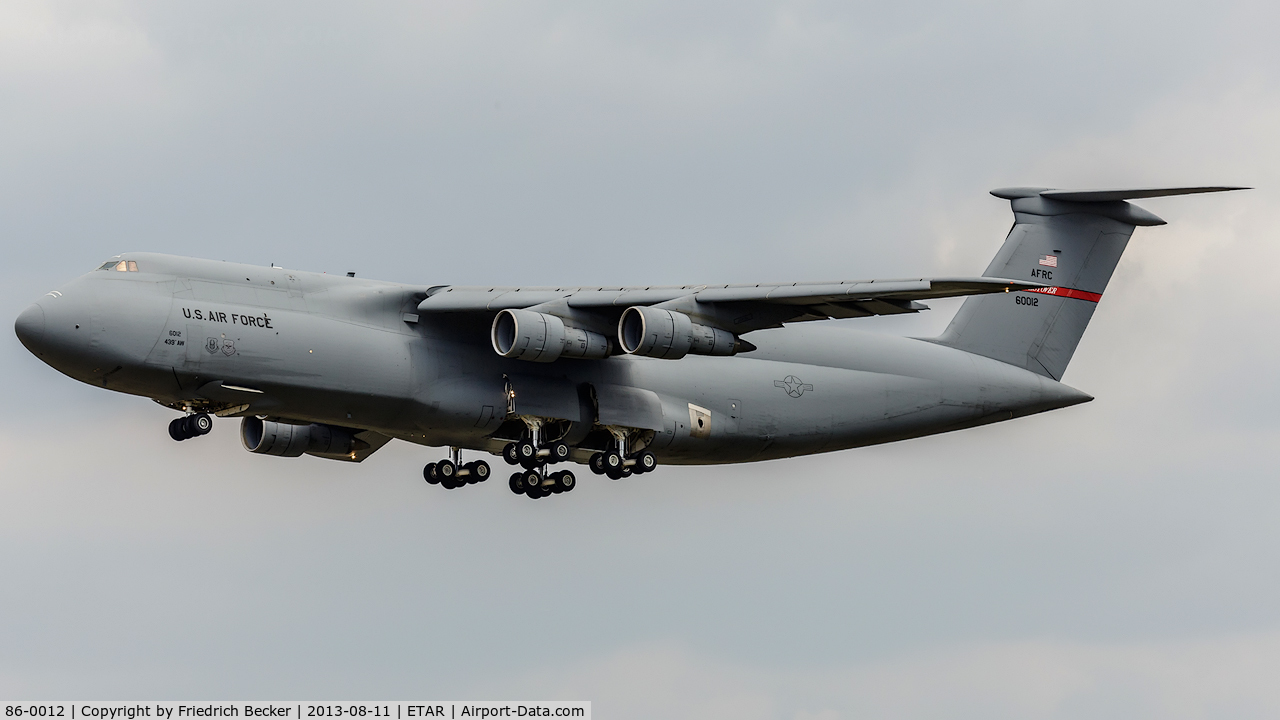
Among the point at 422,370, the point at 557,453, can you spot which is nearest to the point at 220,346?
the point at 422,370

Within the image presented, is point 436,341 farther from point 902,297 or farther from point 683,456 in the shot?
point 902,297

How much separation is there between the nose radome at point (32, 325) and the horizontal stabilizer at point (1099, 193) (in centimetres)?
1481

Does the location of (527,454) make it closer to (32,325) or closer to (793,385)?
(793,385)

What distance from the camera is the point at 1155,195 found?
83.4 ft

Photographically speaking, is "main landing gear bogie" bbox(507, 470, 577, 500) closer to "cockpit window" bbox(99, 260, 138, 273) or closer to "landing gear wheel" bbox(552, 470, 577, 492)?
"landing gear wheel" bbox(552, 470, 577, 492)

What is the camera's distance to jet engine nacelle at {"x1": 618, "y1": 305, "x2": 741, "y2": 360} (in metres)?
21.8

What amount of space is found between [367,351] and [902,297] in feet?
21.6

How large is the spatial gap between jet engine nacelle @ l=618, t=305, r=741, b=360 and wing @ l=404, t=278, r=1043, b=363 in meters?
0.01

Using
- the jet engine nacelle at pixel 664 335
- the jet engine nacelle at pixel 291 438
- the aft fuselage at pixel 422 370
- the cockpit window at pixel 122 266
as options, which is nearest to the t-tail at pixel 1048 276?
the aft fuselage at pixel 422 370

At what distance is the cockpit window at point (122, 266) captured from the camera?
21141 millimetres

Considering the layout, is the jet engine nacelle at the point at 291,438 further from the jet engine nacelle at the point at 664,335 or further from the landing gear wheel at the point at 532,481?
the jet engine nacelle at the point at 664,335

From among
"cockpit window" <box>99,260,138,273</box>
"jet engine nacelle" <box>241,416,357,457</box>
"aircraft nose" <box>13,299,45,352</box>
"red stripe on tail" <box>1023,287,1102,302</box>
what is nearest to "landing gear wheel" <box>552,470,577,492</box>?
"jet engine nacelle" <box>241,416,357,457</box>

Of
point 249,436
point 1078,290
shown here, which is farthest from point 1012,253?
point 249,436

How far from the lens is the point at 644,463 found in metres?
24.1
